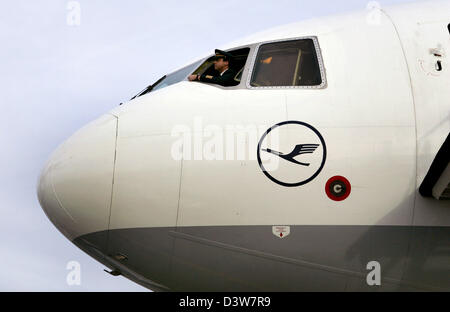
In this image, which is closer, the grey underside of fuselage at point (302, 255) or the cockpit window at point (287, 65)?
the grey underside of fuselage at point (302, 255)

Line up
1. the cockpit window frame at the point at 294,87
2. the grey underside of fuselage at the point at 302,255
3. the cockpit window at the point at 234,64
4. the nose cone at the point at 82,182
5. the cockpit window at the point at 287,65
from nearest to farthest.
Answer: the grey underside of fuselage at the point at 302,255 < the nose cone at the point at 82,182 < the cockpit window frame at the point at 294,87 < the cockpit window at the point at 287,65 < the cockpit window at the point at 234,64

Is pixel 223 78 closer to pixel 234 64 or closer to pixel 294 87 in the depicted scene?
pixel 234 64

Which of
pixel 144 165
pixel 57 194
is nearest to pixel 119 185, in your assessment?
pixel 144 165

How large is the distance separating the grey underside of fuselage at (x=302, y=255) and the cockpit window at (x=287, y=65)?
2092mm

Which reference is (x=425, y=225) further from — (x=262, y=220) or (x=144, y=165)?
(x=144, y=165)

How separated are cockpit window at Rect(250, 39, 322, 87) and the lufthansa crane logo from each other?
82cm

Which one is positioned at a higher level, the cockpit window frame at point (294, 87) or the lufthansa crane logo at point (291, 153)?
the cockpit window frame at point (294, 87)

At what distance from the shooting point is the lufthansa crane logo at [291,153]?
7789 mm

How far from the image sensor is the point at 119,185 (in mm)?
7941

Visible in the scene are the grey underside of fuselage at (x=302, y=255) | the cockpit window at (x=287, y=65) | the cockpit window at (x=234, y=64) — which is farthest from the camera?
the cockpit window at (x=234, y=64)

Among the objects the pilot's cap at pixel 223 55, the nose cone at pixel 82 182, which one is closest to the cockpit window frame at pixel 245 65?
the pilot's cap at pixel 223 55

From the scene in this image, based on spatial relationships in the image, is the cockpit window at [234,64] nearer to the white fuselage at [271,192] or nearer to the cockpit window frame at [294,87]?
the cockpit window frame at [294,87]

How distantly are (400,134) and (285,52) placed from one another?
2155 mm

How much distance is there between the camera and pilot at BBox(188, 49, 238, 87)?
28.8 feet
